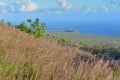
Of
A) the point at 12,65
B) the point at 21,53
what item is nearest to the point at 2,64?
the point at 12,65

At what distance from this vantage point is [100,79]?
25.8 feet

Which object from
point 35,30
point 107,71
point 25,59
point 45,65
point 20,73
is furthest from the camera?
point 35,30

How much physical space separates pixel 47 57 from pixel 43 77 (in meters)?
1.97

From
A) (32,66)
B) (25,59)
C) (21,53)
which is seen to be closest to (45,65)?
(32,66)

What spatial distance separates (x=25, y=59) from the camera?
842 centimetres

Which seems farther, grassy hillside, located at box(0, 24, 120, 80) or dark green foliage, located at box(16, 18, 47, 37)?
dark green foliage, located at box(16, 18, 47, 37)

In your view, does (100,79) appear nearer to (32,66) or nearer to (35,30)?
(32,66)

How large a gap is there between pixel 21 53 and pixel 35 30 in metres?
18.9

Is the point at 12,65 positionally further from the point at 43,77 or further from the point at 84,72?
the point at 84,72

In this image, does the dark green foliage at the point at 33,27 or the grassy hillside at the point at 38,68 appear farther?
the dark green foliage at the point at 33,27

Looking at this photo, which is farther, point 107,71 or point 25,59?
point 107,71

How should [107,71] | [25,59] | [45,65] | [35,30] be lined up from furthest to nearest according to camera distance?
[35,30] < [107,71] < [25,59] < [45,65]

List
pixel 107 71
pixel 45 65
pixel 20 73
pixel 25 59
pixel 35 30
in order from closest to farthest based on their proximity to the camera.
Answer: pixel 20 73
pixel 45 65
pixel 25 59
pixel 107 71
pixel 35 30

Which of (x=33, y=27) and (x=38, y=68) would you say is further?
(x=33, y=27)
